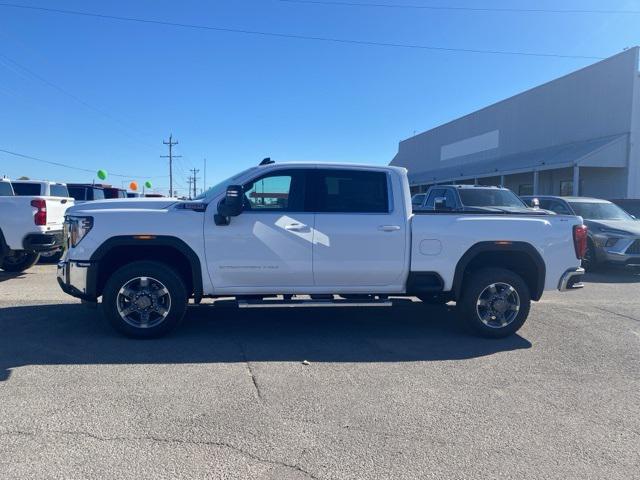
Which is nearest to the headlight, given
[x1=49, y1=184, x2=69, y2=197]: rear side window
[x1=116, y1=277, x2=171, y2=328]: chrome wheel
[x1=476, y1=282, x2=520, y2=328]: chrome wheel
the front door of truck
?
[x1=116, y1=277, x2=171, y2=328]: chrome wheel

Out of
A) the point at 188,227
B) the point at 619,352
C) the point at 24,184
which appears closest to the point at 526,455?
the point at 619,352

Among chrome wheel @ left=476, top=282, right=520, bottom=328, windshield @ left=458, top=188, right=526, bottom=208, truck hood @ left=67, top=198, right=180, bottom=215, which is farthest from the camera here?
windshield @ left=458, top=188, right=526, bottom=208

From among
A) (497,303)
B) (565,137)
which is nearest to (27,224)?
(497,303)

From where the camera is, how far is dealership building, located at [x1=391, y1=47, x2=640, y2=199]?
882 inches

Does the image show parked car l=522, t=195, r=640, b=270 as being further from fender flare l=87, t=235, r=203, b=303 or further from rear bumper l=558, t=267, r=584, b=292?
fender flare l=87, t=235, r=203, b=303

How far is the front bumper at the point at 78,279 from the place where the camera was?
553 centimetres

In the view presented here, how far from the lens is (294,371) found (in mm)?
4812

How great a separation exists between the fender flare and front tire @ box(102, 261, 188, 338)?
0.51 feet

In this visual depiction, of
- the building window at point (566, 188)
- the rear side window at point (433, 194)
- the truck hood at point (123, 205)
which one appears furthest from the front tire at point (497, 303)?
the building window at point (566, 188)

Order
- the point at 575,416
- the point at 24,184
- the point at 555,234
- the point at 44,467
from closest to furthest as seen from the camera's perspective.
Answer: the point at 44,467
the point at 575,416
the point at 555,234
the point at 24,184

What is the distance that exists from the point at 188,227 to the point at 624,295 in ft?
26.0

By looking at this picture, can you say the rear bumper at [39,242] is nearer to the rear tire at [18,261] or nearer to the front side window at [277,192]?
the rear tire at [18,261]

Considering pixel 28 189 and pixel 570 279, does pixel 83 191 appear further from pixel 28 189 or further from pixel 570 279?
pixel 570 279

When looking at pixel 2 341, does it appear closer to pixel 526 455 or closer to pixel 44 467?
pixel 44 467
